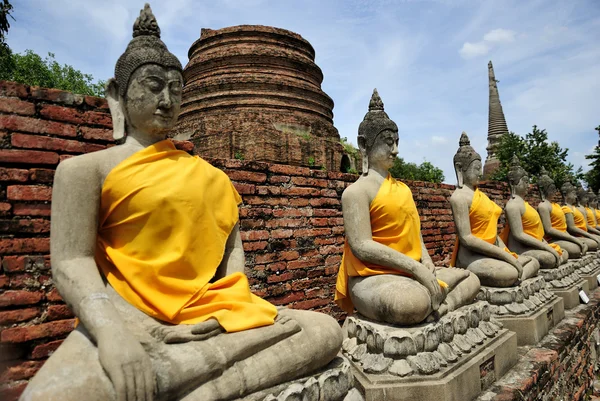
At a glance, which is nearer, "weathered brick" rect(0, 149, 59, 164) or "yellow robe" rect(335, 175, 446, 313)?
"weathered brick" rect(0, 149, 59, 164)

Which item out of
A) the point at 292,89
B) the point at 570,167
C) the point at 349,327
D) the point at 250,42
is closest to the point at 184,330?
the point at 349,327

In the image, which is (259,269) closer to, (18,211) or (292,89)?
(18,211)

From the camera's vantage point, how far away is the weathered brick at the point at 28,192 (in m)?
2.47

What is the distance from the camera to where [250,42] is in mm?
9891

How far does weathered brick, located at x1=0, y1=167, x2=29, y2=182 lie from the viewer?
96.8 inches

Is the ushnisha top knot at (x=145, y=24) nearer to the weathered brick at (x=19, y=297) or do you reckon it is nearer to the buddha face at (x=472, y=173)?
the weathered brick at (x=19, y=297)

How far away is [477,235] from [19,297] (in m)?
3.79

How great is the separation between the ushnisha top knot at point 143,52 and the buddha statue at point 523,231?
14.9ft

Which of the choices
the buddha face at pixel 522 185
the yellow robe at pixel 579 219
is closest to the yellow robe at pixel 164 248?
the buddha face at pixel 522 185

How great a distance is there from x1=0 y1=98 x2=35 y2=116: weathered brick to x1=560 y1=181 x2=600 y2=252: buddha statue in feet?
26.1

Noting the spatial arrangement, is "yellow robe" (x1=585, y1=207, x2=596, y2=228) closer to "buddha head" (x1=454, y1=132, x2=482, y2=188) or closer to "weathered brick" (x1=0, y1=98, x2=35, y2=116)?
"buddha head" (x1=454, y1=132, x2=482, y2=188)

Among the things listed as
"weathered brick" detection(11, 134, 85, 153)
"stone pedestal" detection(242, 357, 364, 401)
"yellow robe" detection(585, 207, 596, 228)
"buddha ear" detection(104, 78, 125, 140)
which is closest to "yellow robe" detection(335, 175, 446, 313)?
"stone pedestal" detection(242, 357, 364, 401)

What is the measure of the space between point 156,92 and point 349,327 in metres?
1.90

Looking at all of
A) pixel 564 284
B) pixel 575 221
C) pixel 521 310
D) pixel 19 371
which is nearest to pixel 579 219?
pixel 575 221
